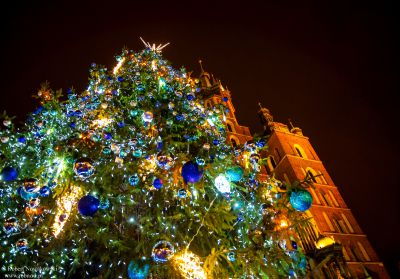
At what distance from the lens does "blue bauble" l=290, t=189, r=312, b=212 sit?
4.62 meters

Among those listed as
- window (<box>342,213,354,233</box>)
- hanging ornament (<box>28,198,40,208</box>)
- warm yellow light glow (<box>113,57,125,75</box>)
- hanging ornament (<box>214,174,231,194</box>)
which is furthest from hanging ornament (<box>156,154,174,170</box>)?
window (<box>342,213,354,233</box>)

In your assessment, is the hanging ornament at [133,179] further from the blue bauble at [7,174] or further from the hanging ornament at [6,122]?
the hanging ornament at [6,122]

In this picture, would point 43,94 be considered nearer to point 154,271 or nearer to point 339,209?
point 154,271

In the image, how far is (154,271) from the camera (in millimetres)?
4488

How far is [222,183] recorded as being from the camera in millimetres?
5570

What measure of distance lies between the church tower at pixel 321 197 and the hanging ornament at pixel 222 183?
14556 mm

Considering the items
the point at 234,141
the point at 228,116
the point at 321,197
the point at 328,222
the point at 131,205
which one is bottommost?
the point at 131,205

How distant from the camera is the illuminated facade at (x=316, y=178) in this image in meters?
21.2

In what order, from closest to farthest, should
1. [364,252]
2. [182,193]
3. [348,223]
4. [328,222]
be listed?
[182,193], [364,252], [328,222], [348,223]

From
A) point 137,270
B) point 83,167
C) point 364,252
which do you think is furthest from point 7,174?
point 364,252

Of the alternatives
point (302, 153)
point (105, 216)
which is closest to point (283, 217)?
point (105, 216)

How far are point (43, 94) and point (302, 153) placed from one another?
25423 mm

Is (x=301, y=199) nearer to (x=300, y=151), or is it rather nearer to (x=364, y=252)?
(x=364, y=252)

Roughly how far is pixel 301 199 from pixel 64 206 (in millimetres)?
4186
